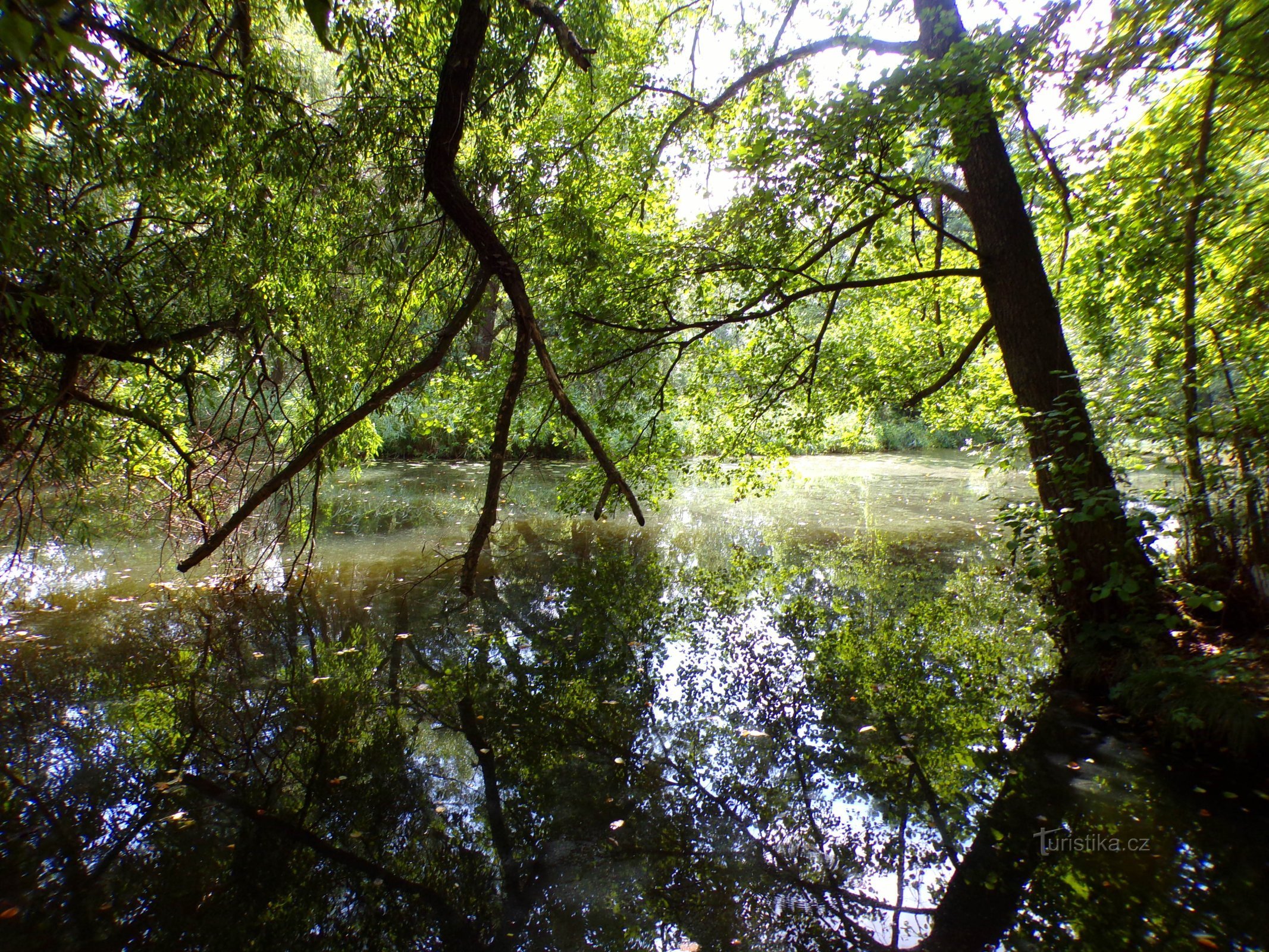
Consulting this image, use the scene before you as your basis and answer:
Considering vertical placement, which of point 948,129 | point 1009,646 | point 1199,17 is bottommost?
point 1009,646

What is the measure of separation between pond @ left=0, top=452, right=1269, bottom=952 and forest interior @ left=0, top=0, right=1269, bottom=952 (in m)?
0.03

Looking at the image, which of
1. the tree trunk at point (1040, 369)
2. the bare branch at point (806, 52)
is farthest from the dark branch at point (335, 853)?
the bare branch at point (806, 52)

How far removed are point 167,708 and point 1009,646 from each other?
21.0 feet

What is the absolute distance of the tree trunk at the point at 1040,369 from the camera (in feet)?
14.0

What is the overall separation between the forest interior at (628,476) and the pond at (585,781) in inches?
1.3

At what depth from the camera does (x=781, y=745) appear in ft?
13.9

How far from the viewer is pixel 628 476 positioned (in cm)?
698

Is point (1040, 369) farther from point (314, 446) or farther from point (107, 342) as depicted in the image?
point (107, 342)

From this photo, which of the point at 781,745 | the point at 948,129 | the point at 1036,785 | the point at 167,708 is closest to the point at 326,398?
the point at 167,708

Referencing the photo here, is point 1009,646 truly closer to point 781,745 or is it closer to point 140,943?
point 781,745

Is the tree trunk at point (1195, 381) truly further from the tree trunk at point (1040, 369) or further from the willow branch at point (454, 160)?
the willow branch at point (454, 160)

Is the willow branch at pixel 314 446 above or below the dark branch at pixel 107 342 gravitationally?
below

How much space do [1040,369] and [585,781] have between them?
4.37 meters

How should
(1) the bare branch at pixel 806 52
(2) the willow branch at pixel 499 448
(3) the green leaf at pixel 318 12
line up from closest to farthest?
(3) the green leaf at pixel 318 12 < (2) the willow branch at pixel 499 448 < (1) the bare branch at pixel 806 52
